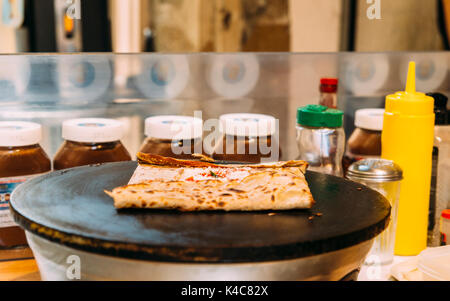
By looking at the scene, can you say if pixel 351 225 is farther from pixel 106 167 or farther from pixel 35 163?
pixel 35 163

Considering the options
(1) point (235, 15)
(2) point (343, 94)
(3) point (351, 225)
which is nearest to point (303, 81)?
(2) point (343, 94)

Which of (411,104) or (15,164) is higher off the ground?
(411,104)

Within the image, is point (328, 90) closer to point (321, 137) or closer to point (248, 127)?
point (321, 137)

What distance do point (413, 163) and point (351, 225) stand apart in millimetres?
502

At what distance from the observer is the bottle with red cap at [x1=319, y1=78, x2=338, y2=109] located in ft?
4.51

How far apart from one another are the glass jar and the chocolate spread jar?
0.23m

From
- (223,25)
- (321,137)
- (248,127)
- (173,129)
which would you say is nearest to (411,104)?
(321,137)

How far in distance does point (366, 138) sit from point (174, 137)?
0.49 metres

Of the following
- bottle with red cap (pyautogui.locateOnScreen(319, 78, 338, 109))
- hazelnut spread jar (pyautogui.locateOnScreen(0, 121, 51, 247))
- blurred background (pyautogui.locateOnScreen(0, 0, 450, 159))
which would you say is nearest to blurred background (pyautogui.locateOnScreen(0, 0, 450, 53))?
blurred background (pyautogui.locateOnScreen(0, 0, 450, 159))

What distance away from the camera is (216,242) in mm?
599

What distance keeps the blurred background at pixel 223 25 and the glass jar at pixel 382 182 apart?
569 millimetres

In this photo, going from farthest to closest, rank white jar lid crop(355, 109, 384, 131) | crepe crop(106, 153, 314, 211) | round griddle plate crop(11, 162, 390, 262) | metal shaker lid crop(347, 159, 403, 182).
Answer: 1. white jar lid crop(355, 109, 384, 131)
2. metal shaker lid crop(347, 159, 403, 182)
3. crepe crop(106, 153, 314, 211)
4. round griddle plate crop(11, 162, 390, 262)

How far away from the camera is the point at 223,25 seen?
148 cm

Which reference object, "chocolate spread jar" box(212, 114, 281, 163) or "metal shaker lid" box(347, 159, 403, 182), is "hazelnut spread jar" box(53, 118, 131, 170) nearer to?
"chocolate spread jar" box(212, 114, 281, 163)
